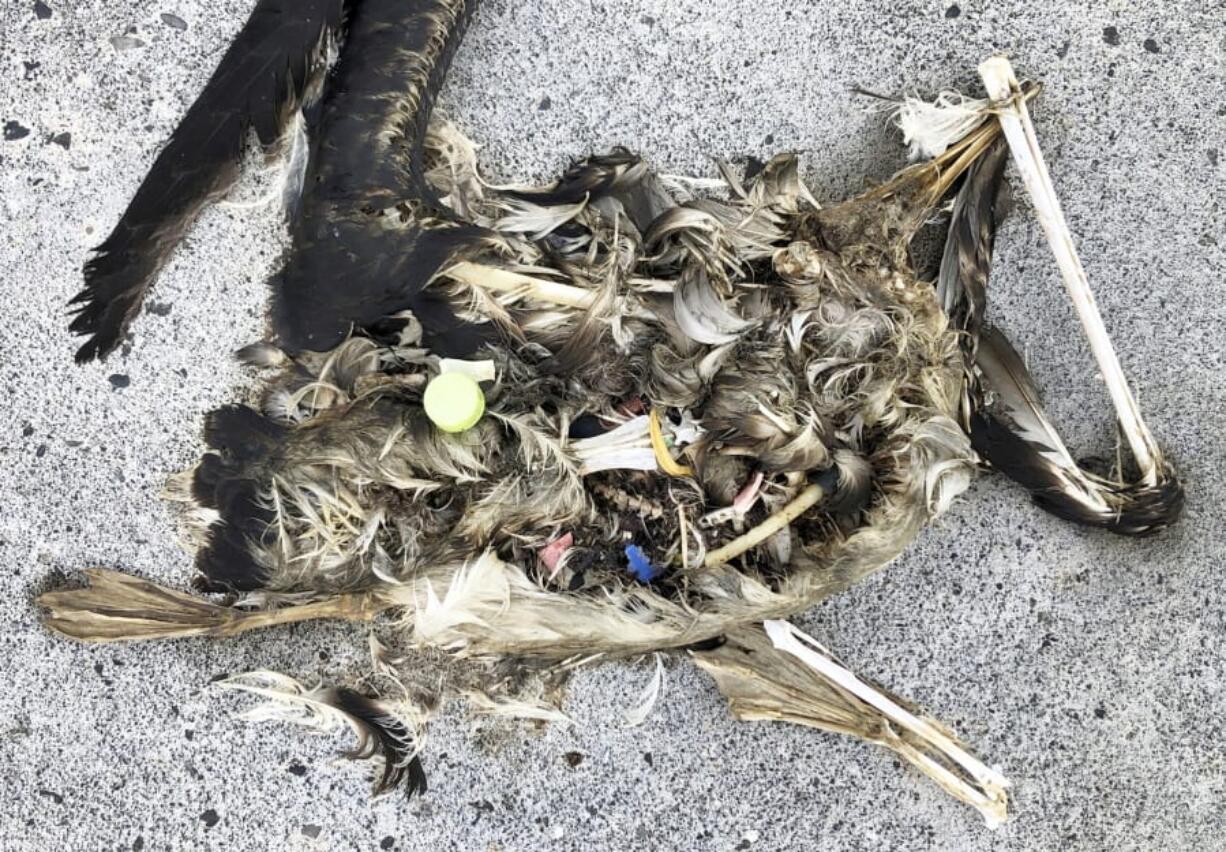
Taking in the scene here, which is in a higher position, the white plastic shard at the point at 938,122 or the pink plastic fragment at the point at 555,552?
the white plastic shard at the point at 938,122

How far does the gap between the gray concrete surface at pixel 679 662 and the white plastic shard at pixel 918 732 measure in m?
0.17

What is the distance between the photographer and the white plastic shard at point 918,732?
2.18 metres

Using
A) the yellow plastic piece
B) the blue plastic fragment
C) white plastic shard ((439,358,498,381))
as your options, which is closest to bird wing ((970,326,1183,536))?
the yellow plastic piece

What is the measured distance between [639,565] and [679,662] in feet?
1.38

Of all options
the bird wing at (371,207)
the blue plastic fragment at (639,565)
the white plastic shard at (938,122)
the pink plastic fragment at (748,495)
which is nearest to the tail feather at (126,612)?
the bird wing at (371,207)

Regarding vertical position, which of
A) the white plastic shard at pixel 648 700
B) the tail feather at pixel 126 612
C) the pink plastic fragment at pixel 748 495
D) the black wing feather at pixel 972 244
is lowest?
the white plastic shard at pixel 648 700

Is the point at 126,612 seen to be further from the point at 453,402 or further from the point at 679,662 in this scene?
the point at 679,662

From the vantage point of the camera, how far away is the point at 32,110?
2.26 metres

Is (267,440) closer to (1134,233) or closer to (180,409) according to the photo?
(180,409)

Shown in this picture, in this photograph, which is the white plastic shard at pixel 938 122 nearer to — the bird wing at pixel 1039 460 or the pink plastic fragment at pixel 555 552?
the bird wing at pixel 1039 460

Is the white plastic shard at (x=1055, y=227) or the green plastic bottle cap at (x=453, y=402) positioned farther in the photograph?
the white plastic shard at (x=1055, y=227)

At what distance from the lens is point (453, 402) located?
1899 millimetres

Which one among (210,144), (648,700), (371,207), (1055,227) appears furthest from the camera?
(648,700)

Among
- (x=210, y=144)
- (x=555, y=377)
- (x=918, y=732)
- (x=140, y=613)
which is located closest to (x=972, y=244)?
(x=555, y=377)
